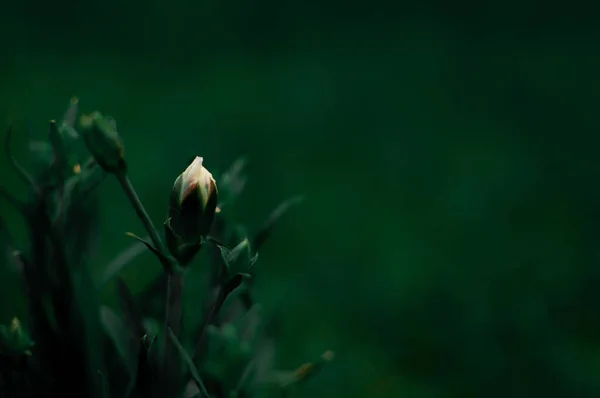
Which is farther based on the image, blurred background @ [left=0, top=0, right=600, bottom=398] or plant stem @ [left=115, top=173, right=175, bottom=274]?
blurred background @ [left=0, top=0, right=600, bottom=398]

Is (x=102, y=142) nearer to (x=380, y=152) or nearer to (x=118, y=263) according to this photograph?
(x=118, y=263)

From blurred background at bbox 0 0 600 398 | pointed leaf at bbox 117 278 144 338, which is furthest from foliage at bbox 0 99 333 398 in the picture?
blurred background at bbox 0 0 600 398

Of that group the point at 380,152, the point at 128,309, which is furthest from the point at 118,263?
the point at 380,152

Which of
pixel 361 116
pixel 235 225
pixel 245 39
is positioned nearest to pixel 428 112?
pixel 361 116

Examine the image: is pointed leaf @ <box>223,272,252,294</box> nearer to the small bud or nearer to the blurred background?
the small bud

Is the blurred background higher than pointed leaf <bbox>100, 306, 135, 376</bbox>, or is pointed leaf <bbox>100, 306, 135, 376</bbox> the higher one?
pointed leaf <bbox>100, 306, 135, 376</bbox>

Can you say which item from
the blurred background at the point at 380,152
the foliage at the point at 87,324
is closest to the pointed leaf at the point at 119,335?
the foliage at the point at 87,324

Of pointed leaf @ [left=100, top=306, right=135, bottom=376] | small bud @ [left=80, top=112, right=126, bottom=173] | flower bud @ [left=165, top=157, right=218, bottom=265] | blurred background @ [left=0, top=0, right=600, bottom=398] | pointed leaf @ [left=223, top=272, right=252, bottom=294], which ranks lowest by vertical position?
blurred background @ [left=0, top=0, right=600, bottom=398]

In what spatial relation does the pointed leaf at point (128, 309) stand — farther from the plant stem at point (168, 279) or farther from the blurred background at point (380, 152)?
the blurred background at point (380, 152)
